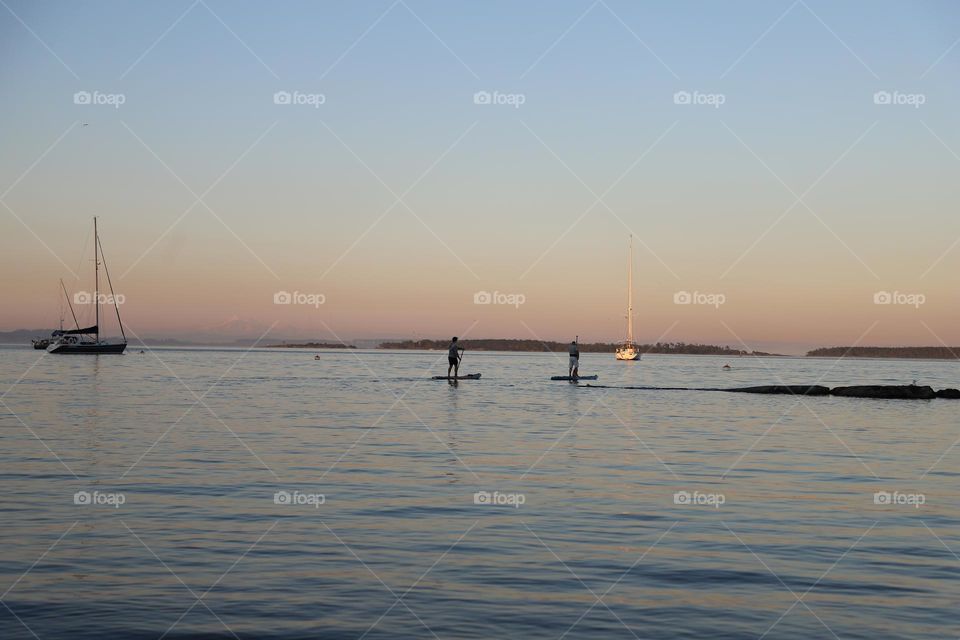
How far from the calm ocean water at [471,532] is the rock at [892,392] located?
24384mm

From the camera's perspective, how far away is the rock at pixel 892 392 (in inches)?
2035

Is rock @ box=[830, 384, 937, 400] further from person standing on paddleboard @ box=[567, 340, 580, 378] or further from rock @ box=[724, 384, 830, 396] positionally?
person standing on paddleboard @ box=[567, 340, 580, 378]

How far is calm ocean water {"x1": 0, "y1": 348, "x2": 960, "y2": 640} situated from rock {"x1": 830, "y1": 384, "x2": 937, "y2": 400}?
24.4 meters

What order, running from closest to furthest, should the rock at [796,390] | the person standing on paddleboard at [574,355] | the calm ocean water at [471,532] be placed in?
1. the calm ocean water at [471,532]
2. the rock at [796,390]
3. the person standing on paddleboard at [574,355]

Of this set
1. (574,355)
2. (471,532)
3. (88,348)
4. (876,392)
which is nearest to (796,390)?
(876,392)

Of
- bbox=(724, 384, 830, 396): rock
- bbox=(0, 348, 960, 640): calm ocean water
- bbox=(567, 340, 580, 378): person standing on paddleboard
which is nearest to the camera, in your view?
bbox=(0, 348, 960, 640): calm ocean water

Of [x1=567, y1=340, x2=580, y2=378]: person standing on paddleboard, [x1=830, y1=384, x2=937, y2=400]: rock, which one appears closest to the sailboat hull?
[x1=567, y1=340, x2=580, y2=378]: person standing on paddleboard

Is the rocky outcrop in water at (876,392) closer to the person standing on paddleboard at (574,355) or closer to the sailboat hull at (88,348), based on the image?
the person standing on paddleboard at (574,355)

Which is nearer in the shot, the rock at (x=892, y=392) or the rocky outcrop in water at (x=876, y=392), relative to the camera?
the rock at (x=892, y=392)

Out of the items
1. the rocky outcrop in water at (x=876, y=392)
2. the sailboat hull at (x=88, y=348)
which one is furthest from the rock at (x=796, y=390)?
the sailboat hull at (x=88, y=348)

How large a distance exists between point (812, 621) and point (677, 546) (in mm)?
3538

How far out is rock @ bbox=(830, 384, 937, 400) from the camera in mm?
51688

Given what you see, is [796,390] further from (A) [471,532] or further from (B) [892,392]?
(A) [471,532]

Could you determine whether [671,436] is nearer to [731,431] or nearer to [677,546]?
[731,431]
